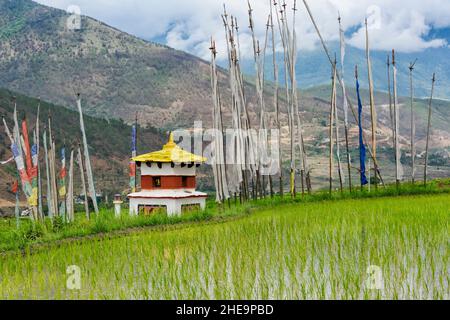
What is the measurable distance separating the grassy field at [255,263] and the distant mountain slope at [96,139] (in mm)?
53725

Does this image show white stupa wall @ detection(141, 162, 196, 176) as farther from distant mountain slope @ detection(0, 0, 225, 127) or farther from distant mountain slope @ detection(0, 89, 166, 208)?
distant mountain slope @ detection(0, 0, 225, 127)

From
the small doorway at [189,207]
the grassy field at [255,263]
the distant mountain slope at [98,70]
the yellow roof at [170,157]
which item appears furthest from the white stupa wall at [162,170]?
the distant mountain slope at [98,70]

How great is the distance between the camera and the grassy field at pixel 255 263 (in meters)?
7.13

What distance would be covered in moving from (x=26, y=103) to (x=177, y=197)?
2624 inches

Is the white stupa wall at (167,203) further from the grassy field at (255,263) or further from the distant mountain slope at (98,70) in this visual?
the distant mountain slope at (98,70)

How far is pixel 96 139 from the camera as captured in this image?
8062 centimetres

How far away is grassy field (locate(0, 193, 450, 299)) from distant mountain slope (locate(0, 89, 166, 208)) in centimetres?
5373

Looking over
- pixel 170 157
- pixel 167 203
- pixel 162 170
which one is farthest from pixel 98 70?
pixel 167 203

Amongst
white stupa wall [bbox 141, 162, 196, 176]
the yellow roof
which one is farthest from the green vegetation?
the yellow roof

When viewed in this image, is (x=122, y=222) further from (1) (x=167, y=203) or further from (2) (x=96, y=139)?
(2) (x=96, y=139)

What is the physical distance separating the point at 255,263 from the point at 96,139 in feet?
243

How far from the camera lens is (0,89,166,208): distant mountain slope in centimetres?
6692
